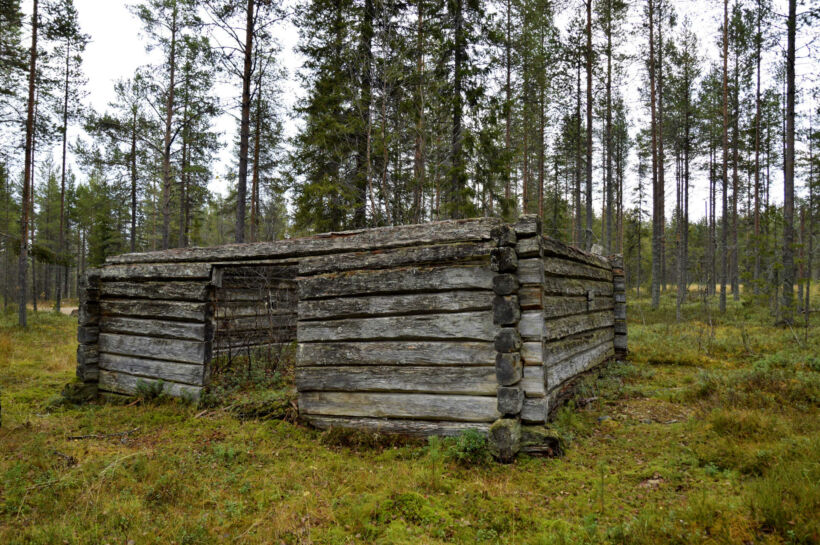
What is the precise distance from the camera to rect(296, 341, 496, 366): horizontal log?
525 centimetres

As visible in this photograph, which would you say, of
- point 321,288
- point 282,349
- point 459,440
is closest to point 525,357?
point 459,440

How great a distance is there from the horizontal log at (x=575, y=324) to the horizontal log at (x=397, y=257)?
1.50 metres

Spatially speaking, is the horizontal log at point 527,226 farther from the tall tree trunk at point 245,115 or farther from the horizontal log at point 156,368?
the tall tree trunk at point 245,115

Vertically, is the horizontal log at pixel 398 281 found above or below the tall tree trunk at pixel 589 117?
below

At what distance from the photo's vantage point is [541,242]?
5.50 meters

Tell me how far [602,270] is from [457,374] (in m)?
6.18

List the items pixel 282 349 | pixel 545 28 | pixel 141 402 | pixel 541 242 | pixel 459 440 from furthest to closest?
pixel 545 28 → pixel 282 349 → pixel 141 402 → pixel 541 242 → pixel 459 440

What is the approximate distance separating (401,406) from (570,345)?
10.2ft

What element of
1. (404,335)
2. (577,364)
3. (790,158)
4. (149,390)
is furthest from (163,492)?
(790,158)

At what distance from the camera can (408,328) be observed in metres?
5.59

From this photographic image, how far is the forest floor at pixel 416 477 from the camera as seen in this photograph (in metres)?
3.40

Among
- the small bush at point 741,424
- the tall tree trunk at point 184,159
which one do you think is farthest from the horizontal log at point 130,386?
the tall tree trunk at point 184,159

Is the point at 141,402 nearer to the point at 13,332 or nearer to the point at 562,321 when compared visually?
the point at 562,321

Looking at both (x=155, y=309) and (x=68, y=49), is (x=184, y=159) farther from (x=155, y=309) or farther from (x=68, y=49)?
(x=155, y=309)
